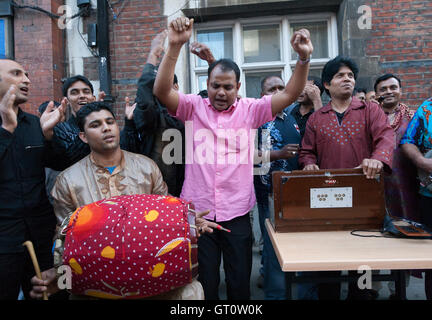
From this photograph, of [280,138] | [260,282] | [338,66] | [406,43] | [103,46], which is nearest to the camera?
[338,66]

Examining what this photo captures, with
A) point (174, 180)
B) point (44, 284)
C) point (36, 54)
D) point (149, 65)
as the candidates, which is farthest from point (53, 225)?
point (36, 54)

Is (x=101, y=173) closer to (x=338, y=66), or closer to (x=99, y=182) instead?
(x=99, y=182)

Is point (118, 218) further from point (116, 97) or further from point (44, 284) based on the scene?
point (116, 97)

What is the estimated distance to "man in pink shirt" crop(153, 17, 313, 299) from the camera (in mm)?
1914

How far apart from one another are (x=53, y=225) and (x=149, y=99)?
101cm

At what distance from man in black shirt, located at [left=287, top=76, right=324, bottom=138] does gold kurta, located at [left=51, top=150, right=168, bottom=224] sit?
148 centimetres

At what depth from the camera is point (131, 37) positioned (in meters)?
4.68

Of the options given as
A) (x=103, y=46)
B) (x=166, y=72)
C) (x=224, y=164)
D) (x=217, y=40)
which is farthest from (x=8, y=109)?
(x=217, y=40)

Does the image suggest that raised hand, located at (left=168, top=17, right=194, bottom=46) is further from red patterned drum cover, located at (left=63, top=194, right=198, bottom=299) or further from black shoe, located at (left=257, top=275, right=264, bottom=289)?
black shoe, located at (left=257, top=275, right=264, bottom=289)

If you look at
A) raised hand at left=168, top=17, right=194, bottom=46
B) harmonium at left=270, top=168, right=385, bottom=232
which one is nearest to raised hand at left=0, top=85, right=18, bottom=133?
raised hand at left=168, top=17, right=194, bottom=46

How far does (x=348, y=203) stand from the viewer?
171 cm

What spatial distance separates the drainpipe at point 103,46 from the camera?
15.1 feet

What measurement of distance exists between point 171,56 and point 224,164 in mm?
676

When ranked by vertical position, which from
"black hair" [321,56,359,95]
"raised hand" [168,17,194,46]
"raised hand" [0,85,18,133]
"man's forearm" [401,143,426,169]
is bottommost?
"man's forearm" [401,143,426,169]
